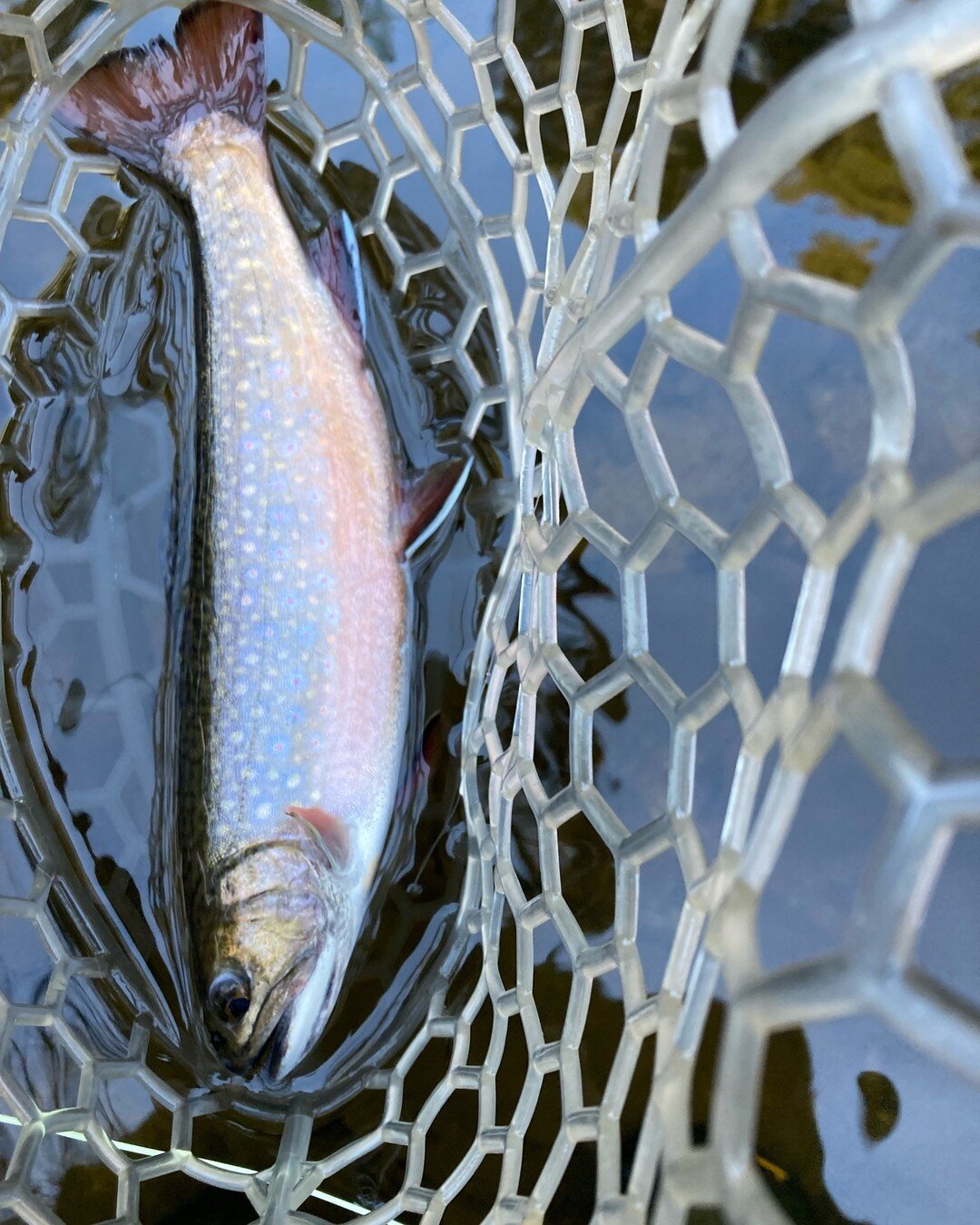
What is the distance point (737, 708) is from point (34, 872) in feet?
3.56

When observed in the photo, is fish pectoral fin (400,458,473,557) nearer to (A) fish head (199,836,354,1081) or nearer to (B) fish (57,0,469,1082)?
(B) fish (57,0,469,1082)

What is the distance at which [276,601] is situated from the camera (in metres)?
1.31

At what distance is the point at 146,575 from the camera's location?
152 centimetres

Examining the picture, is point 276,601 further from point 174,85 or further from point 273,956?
point 174,85

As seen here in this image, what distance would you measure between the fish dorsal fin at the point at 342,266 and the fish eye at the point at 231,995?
89 cm

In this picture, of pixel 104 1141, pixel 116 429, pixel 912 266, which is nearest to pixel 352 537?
pixel 116 429

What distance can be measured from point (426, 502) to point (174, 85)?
71cm

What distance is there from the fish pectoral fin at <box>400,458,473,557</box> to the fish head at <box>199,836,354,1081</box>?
0.45 meters

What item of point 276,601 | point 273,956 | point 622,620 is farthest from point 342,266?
point 273,956

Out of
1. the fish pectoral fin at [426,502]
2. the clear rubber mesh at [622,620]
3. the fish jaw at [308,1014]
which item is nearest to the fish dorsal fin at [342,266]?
the clear rubber mesh at [622,620]

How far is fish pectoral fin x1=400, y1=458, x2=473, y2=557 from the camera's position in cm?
139

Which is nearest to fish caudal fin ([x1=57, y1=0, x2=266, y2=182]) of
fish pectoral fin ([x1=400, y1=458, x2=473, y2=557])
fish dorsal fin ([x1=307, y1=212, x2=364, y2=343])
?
fish dorsal fin ([x1=307, y1=212, x2=364, y2=343])

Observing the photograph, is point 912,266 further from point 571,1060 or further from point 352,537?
point 352,537

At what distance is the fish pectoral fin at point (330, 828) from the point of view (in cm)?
128
